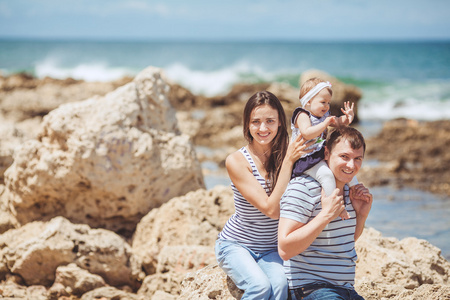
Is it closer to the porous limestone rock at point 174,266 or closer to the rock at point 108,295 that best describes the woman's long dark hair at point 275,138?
the porous limestone rock at point 174,266

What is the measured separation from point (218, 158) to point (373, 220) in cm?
483

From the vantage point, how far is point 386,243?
15.2 ft

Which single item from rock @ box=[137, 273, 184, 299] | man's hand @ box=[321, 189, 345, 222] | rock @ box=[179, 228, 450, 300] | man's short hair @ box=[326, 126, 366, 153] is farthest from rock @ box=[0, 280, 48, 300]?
man's short hair @ box=[326, 126, 366, 153]

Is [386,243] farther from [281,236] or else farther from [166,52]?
[166,52]

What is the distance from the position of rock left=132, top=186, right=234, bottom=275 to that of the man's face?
215 centimetres

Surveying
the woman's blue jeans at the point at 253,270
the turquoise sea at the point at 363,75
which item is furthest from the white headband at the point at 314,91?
the turquoise sea at the point at 363,75

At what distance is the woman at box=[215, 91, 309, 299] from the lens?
304 centimetres

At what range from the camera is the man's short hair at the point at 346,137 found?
9.48 ft

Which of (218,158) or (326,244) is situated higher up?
(218,158)

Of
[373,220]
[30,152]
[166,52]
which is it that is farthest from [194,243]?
[166,52]

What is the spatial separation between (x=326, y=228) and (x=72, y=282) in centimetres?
257

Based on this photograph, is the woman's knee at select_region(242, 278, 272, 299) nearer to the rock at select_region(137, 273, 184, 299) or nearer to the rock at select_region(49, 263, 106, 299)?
the rock at select_region(137, 273, 184, 299)

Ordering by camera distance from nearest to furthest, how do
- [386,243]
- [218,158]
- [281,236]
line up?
[281,236]
[386,243]
[218,158]

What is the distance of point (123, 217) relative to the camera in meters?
5.52
